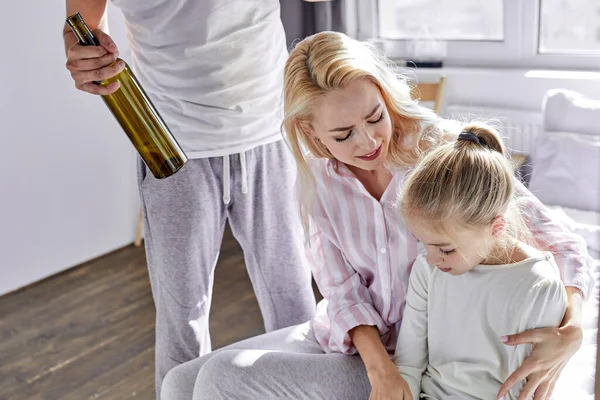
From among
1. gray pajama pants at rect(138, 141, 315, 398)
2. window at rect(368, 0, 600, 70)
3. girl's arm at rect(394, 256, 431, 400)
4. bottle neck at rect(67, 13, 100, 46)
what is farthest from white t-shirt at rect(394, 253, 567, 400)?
window at rect(368, 0, 600, 70)

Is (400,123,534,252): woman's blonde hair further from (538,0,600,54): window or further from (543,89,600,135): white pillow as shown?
(538,0,600,54): window

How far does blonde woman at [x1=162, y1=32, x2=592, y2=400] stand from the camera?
56.0 inches

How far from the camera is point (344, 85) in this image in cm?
143

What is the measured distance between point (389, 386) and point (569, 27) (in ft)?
7.56

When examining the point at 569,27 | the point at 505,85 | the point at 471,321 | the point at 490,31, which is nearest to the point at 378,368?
the point at 471,321

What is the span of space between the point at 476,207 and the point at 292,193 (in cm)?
61

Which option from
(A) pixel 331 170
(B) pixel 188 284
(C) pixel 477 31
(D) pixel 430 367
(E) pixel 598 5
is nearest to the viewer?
(D) pixel 430 367

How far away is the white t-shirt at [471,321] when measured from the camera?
4.13ft

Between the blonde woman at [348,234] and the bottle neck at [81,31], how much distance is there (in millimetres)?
367

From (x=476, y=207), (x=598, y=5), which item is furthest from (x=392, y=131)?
(x=598, y=5)

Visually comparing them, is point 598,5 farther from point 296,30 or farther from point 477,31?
point 296,30

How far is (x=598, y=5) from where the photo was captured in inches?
123

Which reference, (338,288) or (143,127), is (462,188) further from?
(143,127)

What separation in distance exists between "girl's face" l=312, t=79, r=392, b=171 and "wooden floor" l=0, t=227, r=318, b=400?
135 cm
